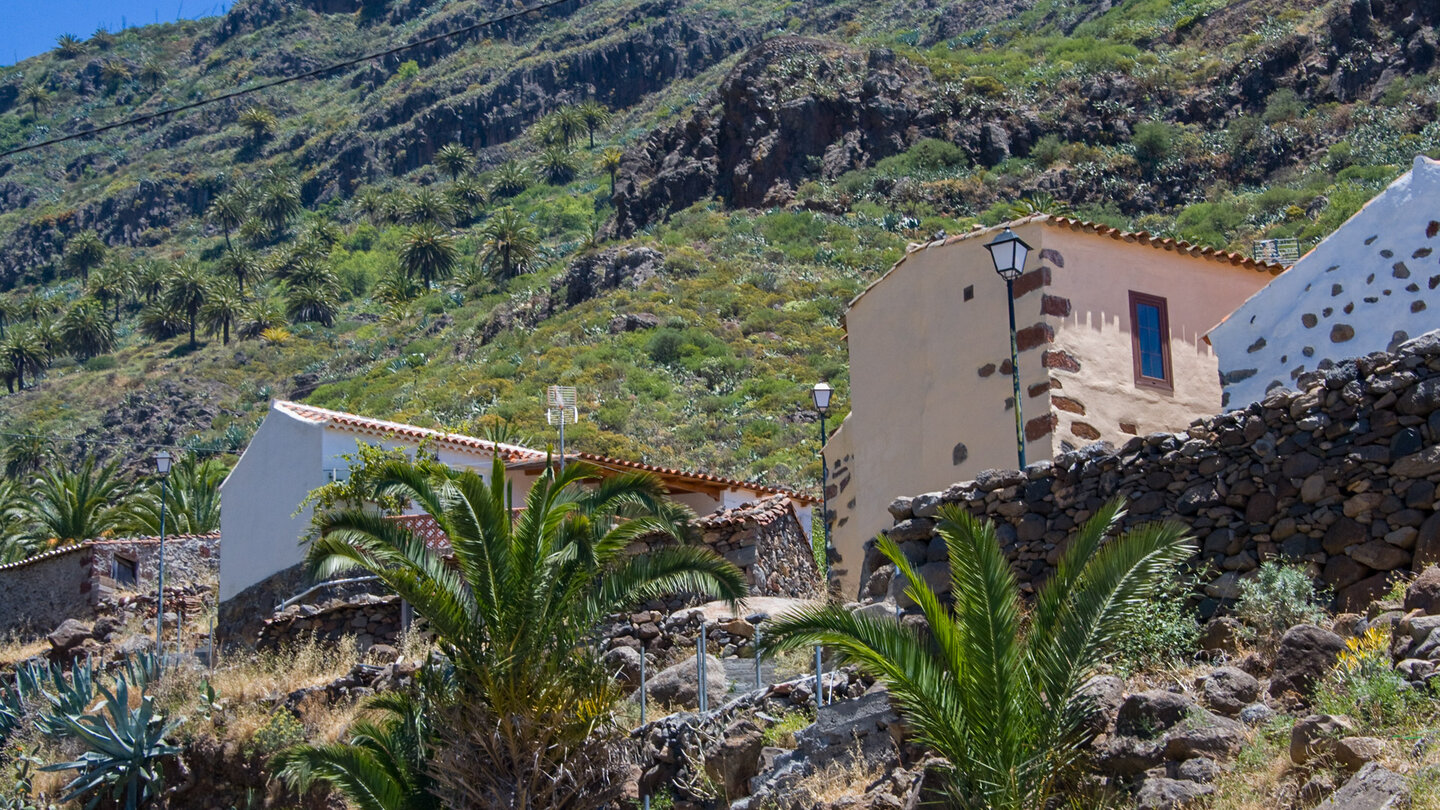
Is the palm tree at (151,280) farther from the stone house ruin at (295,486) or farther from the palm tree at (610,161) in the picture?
the stone house ruin at (295,486)

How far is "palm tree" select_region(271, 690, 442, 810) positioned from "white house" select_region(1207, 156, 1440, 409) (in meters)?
9.61

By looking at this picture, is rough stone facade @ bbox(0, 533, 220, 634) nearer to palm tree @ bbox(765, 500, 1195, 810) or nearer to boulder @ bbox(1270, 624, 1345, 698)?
palm tree @ bbox(765, 500, 1195, 810)

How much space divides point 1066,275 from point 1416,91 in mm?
45979

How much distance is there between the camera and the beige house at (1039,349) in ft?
58.3

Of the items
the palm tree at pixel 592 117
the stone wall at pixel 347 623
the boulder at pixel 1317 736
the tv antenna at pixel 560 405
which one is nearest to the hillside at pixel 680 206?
the palm tree at pixel 592 117

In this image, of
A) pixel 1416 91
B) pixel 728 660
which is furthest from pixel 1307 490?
pixel 1416 91

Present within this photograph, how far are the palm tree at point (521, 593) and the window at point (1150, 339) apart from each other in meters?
6.69

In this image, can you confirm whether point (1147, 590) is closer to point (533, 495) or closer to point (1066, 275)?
point (533, 495)

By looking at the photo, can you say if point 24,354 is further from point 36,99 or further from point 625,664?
point 625,664

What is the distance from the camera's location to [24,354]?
7831 centimetres

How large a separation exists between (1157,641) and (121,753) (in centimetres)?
1437

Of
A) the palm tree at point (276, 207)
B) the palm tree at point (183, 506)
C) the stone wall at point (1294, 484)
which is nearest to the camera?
the stone wall at point (1294, 484)

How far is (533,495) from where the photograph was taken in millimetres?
14742

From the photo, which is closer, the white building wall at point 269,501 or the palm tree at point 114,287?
the white building wall at point 269,501
